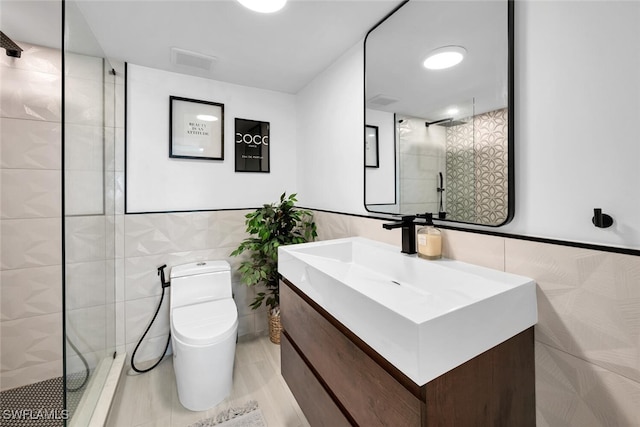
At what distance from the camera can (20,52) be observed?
1522 millimetres

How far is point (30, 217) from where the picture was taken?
1592mm

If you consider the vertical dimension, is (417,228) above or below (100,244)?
above

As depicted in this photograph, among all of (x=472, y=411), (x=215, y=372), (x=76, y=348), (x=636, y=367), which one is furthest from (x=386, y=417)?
(x=76, y=348)

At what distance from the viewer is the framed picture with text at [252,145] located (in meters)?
2.28

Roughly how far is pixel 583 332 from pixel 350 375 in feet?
2.26

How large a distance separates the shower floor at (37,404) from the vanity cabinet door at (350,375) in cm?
107

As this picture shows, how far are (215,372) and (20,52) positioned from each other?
6.94 ft

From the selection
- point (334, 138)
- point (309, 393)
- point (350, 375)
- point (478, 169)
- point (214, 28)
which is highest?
point (214, 28)

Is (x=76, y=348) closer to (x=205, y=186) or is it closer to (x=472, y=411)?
(x=205, y=186)

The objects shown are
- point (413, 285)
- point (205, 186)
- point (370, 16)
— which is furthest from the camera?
point (205, 186)

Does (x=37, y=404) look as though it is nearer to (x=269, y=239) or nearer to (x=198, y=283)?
(x=198, y=283)

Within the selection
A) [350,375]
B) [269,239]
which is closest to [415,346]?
[350,375]

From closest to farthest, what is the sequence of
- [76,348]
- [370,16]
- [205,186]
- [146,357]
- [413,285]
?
[413,285] < [76,348] < [370,16] < [146,357] < [205,186]

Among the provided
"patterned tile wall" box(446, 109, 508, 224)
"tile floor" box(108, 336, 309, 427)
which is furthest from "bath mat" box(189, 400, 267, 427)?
"patterned tile wall" box(446, 109, 508, 224)
